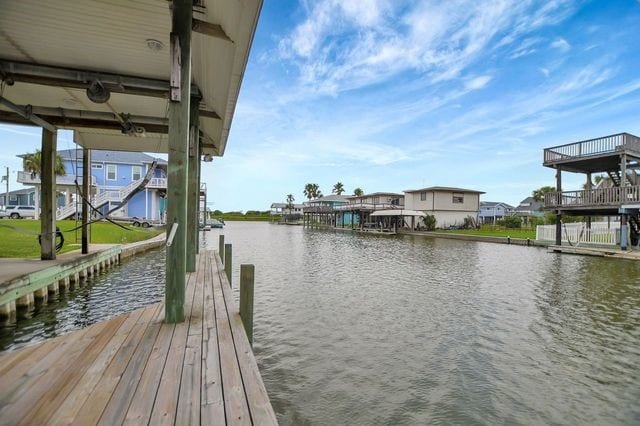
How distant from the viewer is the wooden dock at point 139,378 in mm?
2004

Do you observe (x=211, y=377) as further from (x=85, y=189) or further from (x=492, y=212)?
(x=492, y=212)

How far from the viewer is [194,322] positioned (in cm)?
385

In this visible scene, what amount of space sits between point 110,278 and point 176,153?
332 inches

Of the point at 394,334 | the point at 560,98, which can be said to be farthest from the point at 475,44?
the point at 394,334

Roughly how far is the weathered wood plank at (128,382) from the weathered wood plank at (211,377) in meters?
0.47

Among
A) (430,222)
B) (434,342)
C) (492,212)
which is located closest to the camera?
(434,342)

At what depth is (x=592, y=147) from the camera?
1870cm

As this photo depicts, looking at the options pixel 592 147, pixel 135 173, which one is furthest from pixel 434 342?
pixel 135 173

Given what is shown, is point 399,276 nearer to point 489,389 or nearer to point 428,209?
point 489,389

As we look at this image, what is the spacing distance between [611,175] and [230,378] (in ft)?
88.8

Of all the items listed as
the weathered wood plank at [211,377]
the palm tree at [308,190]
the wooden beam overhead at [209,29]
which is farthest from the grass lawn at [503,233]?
the palm tree at [308,190]

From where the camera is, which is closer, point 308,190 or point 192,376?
point 192,376

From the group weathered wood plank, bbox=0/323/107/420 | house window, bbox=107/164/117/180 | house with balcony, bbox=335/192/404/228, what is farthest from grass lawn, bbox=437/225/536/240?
house window, bbox=107/164/117/180

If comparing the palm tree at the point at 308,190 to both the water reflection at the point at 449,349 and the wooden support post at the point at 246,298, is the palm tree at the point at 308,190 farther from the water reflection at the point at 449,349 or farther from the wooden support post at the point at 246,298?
the wooden support post at the point at 246,298
